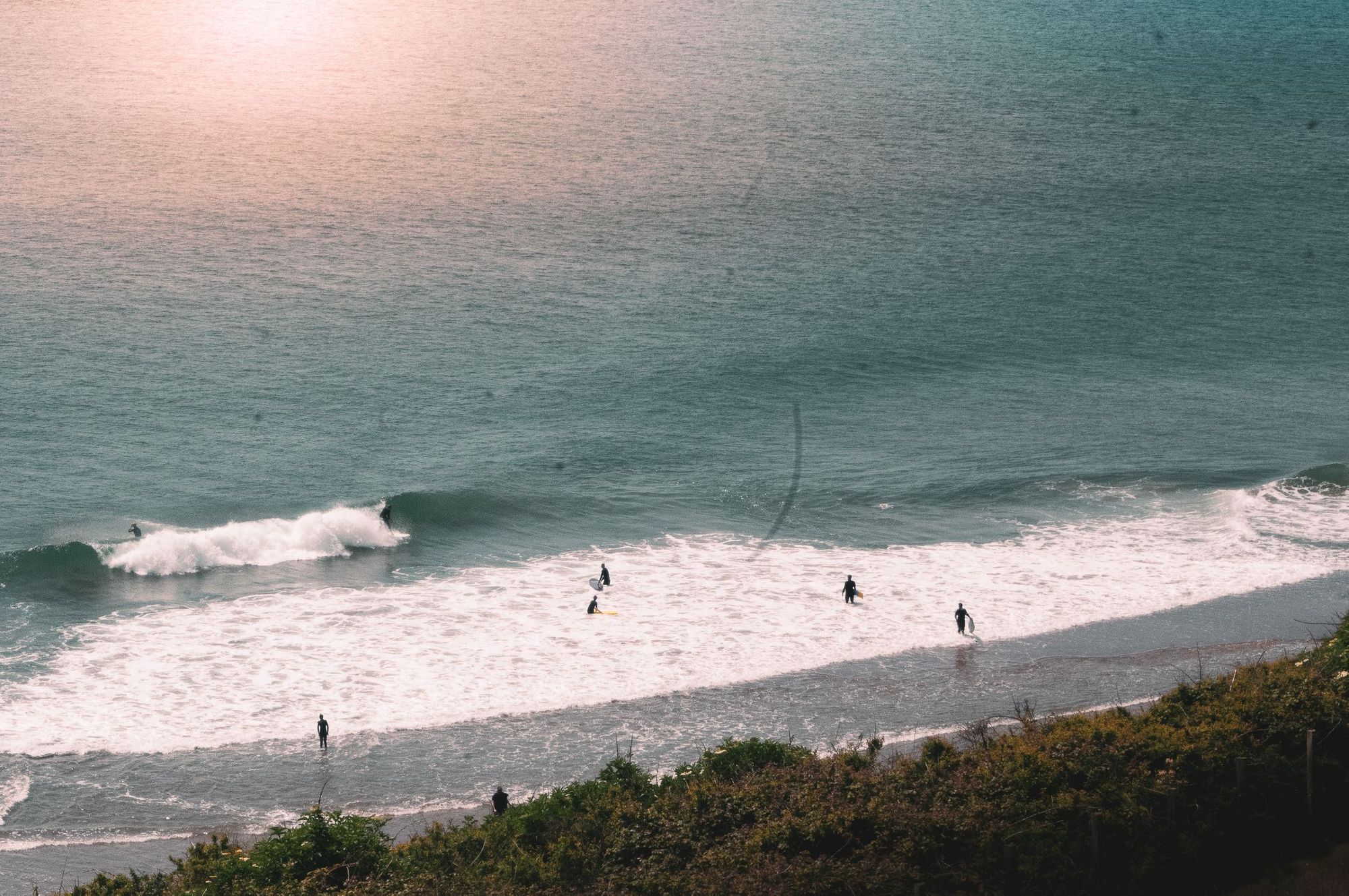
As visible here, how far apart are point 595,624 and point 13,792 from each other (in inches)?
614

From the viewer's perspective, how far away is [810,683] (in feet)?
116

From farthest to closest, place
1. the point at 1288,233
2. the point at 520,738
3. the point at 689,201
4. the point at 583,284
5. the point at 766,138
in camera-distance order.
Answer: the point at 766,138
the point at 689,201
the point at 1288,233
the point at 583,284
the point at 520,738

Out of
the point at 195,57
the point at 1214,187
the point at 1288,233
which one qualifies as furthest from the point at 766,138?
the point at 195,57

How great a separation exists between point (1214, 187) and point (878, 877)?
89.6m

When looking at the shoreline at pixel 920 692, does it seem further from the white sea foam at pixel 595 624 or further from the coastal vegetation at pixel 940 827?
the coastal vegetation at pixel 940 827

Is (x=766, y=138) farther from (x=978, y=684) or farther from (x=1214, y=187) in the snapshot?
(x=978, y=684)

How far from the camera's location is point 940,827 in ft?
60.2

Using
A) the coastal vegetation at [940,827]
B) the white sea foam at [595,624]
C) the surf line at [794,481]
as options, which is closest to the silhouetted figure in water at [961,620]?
the white sea foam at [595,624]

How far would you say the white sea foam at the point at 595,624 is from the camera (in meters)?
34.4

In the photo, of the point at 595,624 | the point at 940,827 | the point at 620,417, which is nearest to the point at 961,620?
the point at 595,624

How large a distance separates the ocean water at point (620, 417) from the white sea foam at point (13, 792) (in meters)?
0.13

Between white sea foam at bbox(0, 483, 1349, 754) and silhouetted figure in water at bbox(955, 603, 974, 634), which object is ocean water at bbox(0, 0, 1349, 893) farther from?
silhouetted figure in water at bbox(955, 603, 974, 634)

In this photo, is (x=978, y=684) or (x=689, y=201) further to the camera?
(x=689, y=201)

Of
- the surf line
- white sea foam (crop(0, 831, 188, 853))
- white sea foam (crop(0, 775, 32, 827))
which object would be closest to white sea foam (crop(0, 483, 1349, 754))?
white sea foam (crop(0, 775, 32, 827))
